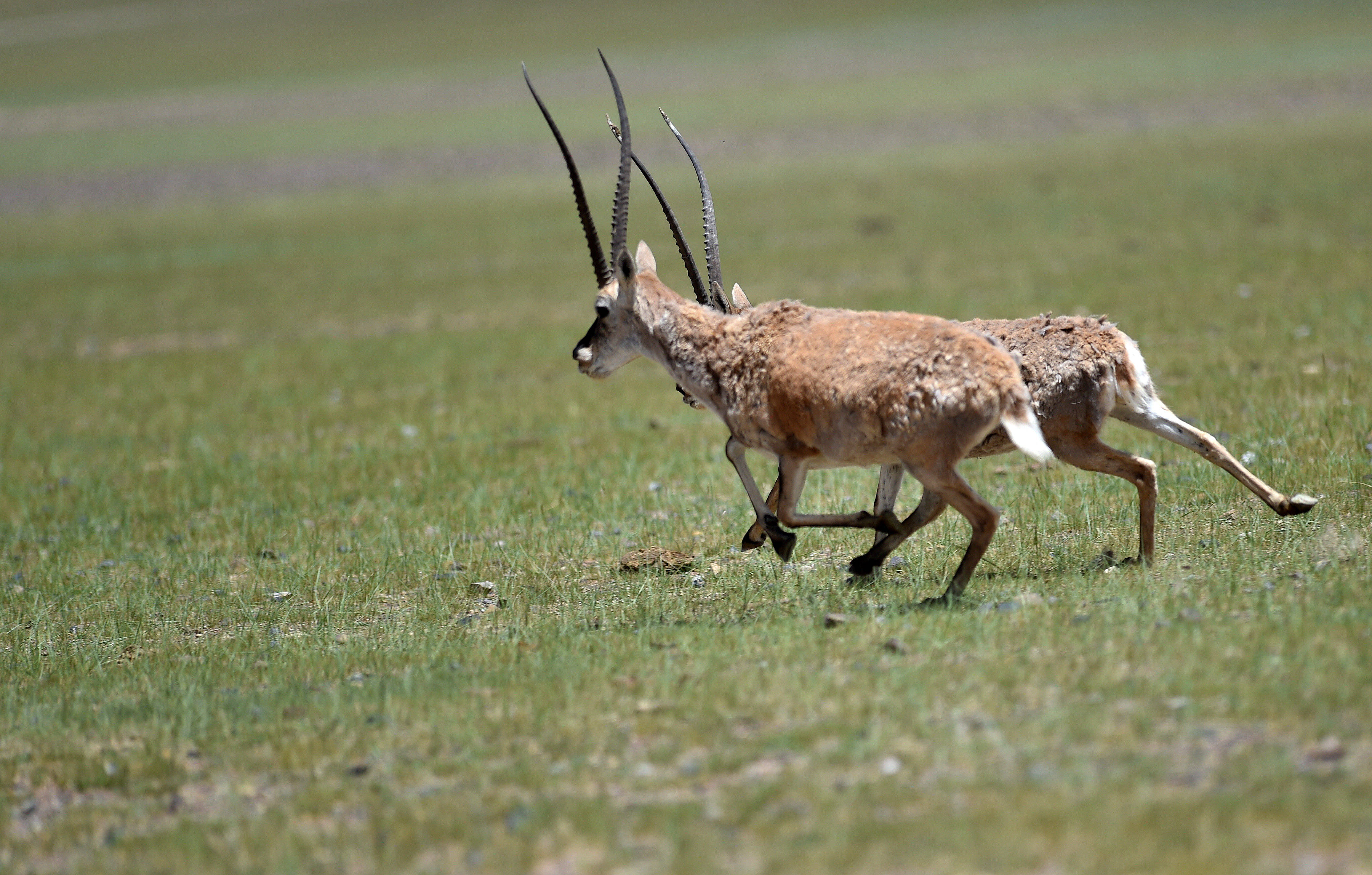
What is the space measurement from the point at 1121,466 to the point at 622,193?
3.84 m

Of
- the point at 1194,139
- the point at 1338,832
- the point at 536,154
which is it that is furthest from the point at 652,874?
the point at 536,154

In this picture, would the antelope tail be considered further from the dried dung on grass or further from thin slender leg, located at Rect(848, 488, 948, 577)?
the dried dung on grass

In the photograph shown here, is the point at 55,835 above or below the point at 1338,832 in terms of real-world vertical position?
below

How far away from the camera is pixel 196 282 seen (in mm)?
34094

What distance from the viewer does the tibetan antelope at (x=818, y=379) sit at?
8.59 meters

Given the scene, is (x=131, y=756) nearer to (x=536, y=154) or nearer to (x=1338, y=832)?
(x=1338, y=832)

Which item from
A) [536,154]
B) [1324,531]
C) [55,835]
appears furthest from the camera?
[536,154]

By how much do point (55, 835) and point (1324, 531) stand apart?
7.62m

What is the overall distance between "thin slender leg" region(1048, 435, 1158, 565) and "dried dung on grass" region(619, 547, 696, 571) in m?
2.76

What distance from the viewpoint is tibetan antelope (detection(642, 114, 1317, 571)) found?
9680 millimetres

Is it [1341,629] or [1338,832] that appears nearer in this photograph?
[1338,832]

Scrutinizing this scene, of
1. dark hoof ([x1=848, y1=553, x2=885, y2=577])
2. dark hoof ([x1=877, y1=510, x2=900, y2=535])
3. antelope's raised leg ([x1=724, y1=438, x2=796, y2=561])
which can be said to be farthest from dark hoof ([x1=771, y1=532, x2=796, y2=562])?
dark hoof ([x1=877, y1=510, x2=900, y2=535])

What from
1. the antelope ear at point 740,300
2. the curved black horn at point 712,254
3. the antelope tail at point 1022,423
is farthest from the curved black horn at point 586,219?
the antelope tail at point 1022,423

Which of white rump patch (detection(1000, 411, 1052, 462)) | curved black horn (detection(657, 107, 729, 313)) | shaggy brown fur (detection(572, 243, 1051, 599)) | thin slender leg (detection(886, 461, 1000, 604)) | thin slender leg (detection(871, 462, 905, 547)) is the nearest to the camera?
white rump patch (detection(1000, 411, 1052, 462))
